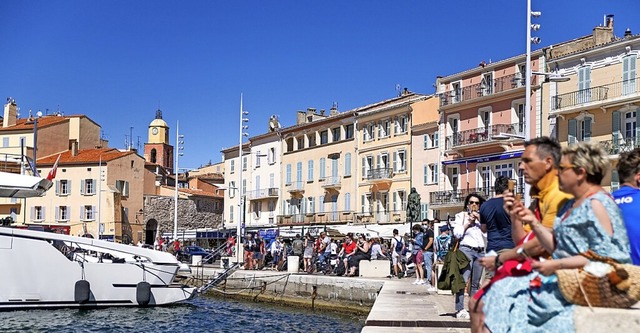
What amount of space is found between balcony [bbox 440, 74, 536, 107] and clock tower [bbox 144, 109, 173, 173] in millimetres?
68606

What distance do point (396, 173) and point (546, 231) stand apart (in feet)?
163

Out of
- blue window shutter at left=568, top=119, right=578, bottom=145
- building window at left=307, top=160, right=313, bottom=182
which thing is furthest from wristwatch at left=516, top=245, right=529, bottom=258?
building window at left=307, top=160, right=313, bottom=182

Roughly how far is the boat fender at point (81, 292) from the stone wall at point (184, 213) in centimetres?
5360

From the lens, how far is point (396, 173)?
54.6 m

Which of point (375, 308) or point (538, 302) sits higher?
point (538, 302)

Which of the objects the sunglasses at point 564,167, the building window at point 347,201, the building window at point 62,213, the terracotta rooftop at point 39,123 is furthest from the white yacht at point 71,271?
the terracotta rooftop at point 39,123

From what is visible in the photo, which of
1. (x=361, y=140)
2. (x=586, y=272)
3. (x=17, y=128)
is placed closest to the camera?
(x=586, y=272)

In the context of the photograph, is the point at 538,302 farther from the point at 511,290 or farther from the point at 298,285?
the point at 298,285

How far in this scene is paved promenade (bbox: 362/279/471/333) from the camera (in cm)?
1035

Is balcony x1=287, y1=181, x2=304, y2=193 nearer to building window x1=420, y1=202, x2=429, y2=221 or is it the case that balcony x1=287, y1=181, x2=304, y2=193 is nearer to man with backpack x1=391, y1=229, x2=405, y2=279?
building window x1=420, y1=202, x2=429, y2=221

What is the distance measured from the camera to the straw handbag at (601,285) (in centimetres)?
468

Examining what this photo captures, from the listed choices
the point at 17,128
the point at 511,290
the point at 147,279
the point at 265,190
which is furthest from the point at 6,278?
the point at 17,128

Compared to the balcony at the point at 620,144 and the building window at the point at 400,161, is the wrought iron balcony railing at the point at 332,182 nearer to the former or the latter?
the building window at the point at 400,161

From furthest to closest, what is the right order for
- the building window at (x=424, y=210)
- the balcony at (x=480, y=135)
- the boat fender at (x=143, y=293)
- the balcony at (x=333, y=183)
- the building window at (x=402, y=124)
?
the balcony at (x=333, y=183)
the building window at (x=402, y=124)
the building window at (x=424, y=210)
the balcony at (x=480, y=135)
the boat fender at (x=143, y=293)
